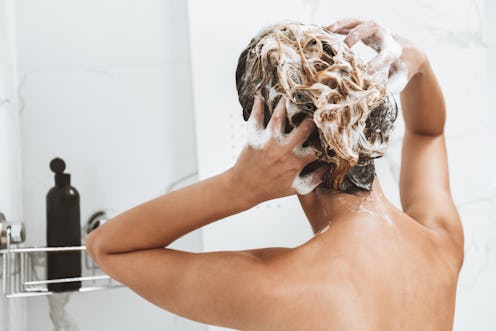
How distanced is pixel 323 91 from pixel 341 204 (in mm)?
230

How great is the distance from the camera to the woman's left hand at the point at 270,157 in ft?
A: 2.63

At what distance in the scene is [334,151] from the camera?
0.83 m

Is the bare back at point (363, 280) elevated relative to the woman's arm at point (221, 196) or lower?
lower

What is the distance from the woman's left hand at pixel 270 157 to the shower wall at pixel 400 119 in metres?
0.61

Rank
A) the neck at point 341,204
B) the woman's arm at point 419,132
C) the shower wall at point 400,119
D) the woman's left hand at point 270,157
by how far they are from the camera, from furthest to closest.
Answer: the shower wall at point 400,119 < the woman's arm at point 419,132 < the neck at point 341,204 < the woman's left hand at point 270,157

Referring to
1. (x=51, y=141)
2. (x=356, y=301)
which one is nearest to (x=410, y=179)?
(x=356, y=301)

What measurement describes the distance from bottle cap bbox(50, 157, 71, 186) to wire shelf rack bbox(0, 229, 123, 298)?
15 cm

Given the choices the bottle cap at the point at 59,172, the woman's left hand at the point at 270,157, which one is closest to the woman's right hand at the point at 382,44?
the woman's left hand at the point at 270,157

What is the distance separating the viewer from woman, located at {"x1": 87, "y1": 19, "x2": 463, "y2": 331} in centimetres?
82

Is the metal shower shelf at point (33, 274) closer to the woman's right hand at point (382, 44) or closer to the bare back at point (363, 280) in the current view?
the bare back at point (363, 280)

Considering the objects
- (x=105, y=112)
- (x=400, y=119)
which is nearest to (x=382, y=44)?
(x=400, y=119)

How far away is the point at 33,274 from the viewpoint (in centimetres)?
145

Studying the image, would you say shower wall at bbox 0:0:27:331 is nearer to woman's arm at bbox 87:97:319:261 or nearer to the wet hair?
woman's arm at bbox 87:97:319:261

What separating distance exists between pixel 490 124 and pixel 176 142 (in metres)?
0.92
